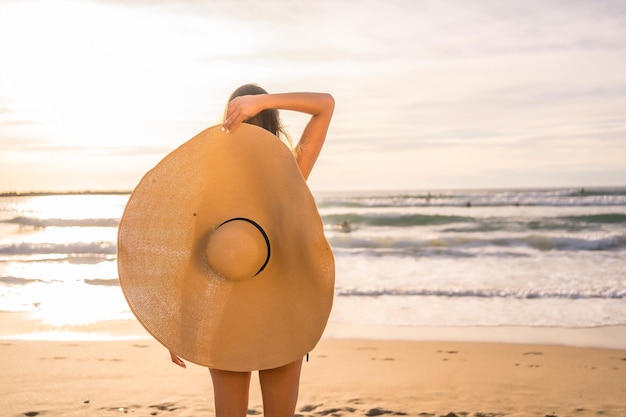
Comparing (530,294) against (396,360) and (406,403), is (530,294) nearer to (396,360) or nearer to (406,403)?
(396,360)

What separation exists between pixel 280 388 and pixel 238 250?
1.97 ft

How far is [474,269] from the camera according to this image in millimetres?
12352

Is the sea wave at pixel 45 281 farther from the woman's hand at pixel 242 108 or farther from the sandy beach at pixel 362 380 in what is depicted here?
the woman's hand at pixel 242 108

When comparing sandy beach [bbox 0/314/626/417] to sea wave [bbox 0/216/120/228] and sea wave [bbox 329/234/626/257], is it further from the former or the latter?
sea wave [bbox 0/216/120/228]

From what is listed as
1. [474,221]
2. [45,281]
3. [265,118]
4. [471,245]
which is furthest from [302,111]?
[474,221]

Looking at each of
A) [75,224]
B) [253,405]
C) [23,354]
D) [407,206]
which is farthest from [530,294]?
[407,206]

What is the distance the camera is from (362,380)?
5.59m

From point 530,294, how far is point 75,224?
76.3 feet

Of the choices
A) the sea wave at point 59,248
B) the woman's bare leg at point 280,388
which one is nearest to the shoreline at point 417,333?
the woman's bare leg at point 280,388

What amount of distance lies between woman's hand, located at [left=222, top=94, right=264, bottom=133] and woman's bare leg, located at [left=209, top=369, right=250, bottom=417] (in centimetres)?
88

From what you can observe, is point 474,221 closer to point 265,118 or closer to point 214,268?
point 265,118

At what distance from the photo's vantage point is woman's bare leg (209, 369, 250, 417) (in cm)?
247

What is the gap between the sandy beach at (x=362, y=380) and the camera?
16.0 feet

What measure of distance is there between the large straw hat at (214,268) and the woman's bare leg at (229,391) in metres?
0.13
